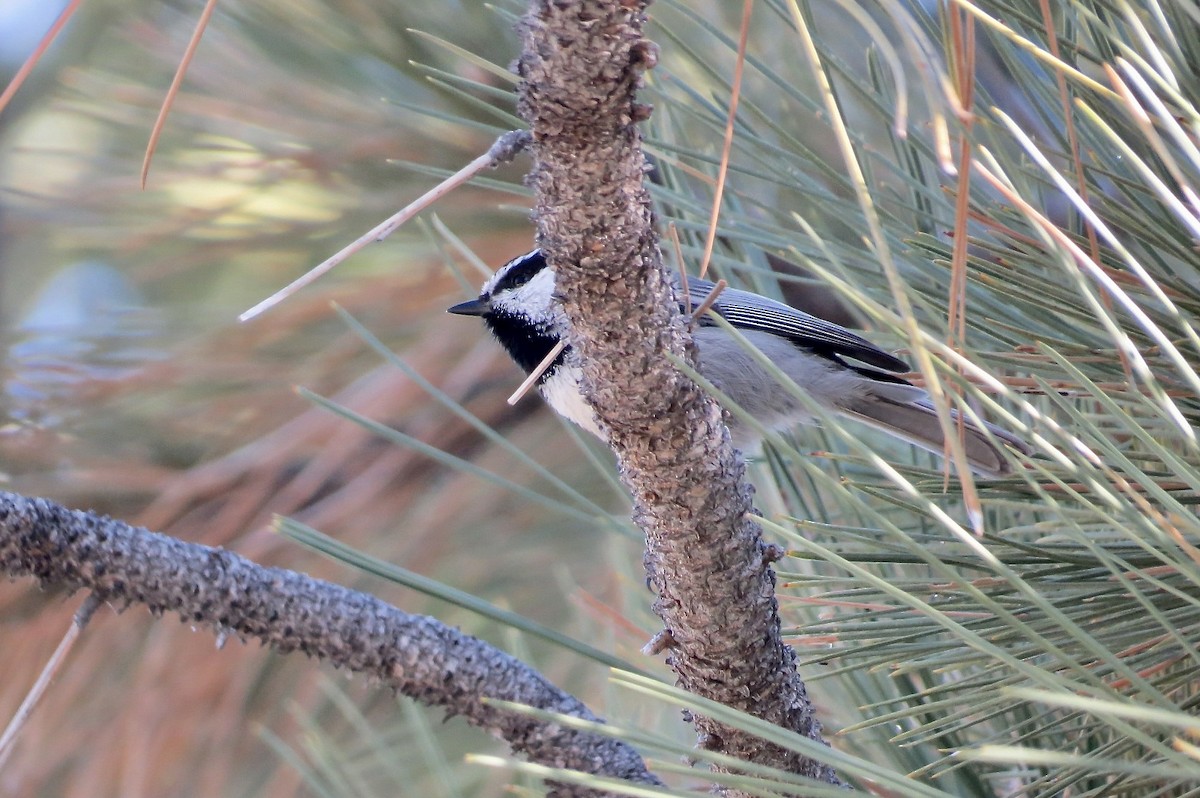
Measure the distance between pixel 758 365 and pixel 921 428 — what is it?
0.34 metres

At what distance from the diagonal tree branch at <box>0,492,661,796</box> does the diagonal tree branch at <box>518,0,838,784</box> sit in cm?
14

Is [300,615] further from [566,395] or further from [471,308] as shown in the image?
[471,308]

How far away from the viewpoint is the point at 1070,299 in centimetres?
96

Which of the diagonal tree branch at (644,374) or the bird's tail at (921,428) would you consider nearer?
the diagonal tree branch at (644,374)

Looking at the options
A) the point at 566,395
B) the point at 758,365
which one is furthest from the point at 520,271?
the point at 758,365

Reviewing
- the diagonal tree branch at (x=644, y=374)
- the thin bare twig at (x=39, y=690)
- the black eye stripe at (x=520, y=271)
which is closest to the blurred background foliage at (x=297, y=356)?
the black eye stripe at (x=520, y=271)

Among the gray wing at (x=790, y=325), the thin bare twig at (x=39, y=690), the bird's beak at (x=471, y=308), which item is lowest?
the thin bare twig at (x=39, y=690)

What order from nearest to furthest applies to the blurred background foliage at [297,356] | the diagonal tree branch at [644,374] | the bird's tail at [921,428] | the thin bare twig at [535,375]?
1. the diagonal tree branch at [644,374]
2. the thin bare twig at [535,375]
3. the blurred background foliage at [297,356]
4. the bird's tail at [921,428]

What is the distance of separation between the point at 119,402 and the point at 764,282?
40.0 inches

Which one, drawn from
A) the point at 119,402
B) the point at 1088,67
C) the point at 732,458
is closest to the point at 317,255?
the point at 119,402

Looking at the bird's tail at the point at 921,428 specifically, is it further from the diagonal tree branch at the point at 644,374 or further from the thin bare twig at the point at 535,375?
the thin bare twig at the point at 535,375

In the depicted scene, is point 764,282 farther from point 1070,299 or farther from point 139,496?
point 139,496

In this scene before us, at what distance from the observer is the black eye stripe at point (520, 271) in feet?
5.98

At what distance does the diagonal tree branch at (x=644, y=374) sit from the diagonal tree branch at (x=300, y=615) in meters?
0.14
